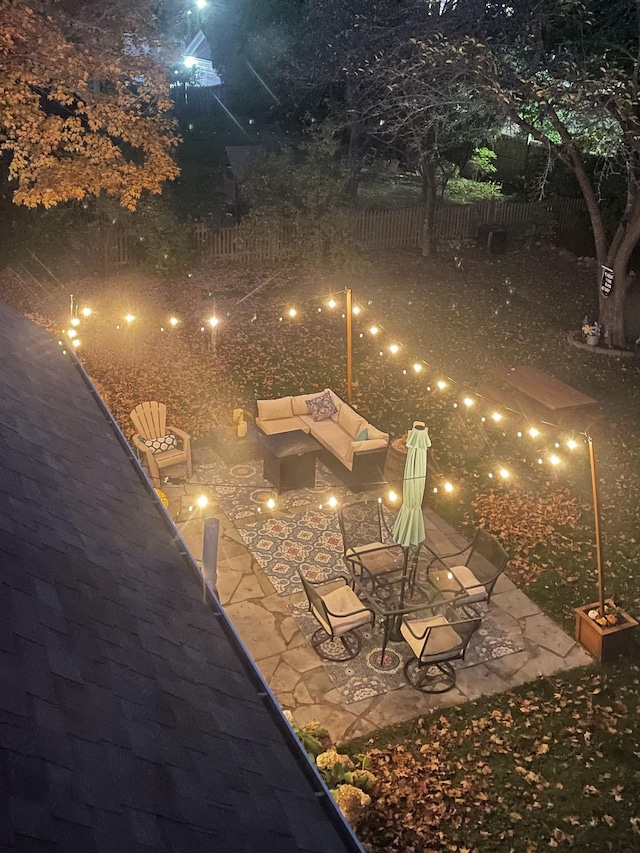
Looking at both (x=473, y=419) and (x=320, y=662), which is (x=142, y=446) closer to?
(x=320, y=662)

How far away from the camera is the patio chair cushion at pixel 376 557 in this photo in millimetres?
10156

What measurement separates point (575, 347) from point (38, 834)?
18.1m

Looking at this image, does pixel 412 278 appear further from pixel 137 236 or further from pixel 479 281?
pixel 137 236

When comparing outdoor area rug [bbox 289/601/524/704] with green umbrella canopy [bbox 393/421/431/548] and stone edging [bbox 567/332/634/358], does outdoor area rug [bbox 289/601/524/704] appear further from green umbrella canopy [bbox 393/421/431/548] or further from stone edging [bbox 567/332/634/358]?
stone edging [bbox 567/332/634/358]

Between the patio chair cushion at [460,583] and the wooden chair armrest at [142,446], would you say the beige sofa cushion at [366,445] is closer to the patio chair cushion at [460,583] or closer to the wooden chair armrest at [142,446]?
the patio chair cushion at [460,583]

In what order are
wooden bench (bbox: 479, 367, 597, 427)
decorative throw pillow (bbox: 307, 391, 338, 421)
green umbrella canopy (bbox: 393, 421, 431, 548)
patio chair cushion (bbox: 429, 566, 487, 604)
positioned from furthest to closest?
wooden bench (bbox: 479, 367, 597, 427)
decorative throw pillow (bbox: 307, 391, 338, 421)
patio chair cushion (bbox: 429, 566, 487, 604)
green umbrella canopy (bbox: 393, 421, 431, 548)

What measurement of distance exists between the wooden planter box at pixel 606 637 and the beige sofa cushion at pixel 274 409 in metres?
6.57

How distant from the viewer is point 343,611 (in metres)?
9.32

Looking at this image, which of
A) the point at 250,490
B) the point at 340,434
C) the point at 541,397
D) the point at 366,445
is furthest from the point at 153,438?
the point at 541,397

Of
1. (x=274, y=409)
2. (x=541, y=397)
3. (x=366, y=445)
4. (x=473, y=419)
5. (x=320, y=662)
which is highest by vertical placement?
(x=541, y=397)

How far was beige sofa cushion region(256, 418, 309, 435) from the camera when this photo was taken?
13875 millimetres

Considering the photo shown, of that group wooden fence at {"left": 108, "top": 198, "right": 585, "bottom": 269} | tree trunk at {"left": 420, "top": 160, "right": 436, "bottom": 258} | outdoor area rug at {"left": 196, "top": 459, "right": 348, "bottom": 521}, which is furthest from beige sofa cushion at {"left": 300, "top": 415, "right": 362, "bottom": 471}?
tree trunk at {"left": 420, "top": 160, "right": 436, "bottom": 258}

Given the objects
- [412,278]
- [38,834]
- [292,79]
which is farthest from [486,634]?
[292,79]

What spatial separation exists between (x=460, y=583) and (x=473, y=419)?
5.86 m
